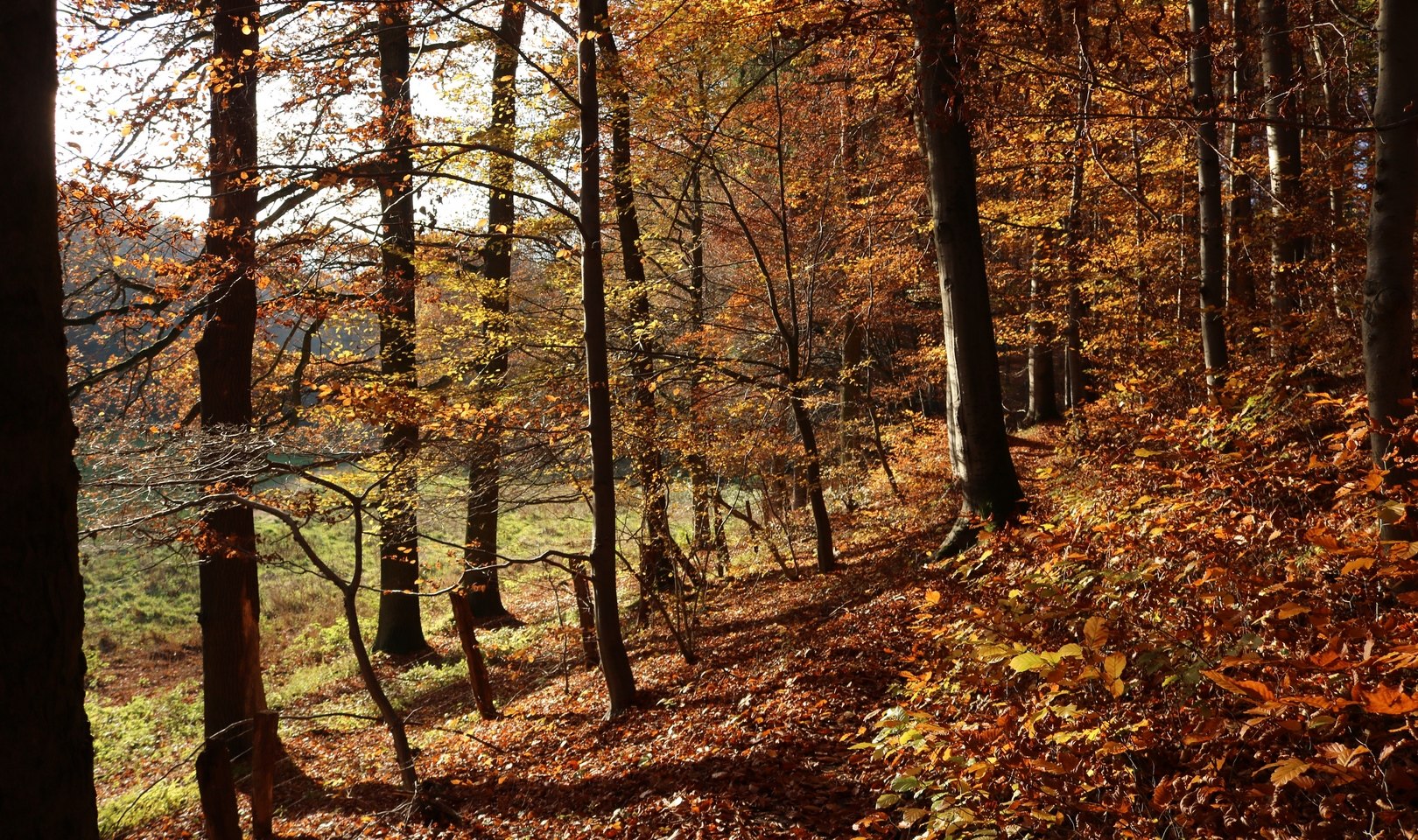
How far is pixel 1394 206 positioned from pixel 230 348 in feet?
32.5

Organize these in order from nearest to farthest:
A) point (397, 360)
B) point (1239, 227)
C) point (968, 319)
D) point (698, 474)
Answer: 1. point (968, 319)
2. point (1239, 227)
3. point (698, 474)
4. point (397, 360)

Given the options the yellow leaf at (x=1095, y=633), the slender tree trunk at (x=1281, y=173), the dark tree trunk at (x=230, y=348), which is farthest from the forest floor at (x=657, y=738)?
the slender tree trunk at (x=1281, y=173)

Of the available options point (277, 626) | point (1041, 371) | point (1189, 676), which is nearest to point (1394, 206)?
point (1189, 676)

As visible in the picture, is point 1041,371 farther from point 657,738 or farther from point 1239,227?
point 657,738

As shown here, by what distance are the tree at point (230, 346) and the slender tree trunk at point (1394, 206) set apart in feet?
29.9

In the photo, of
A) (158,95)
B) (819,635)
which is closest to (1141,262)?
(819,635)

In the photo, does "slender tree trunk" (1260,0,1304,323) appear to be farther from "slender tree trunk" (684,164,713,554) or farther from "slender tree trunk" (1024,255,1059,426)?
"slender tree trunk" (684,164,713,554)

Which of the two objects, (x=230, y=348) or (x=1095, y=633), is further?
(x=230, y=348)

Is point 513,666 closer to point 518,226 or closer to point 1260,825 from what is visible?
point 518,226

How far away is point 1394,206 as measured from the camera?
3791 millimetres

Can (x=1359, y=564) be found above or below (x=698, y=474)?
below

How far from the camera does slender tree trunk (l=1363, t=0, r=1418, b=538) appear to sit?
3730 mm

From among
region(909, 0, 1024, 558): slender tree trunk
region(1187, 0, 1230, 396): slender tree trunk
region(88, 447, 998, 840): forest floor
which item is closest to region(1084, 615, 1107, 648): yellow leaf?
region(88, 447, 998, 840): forest floor

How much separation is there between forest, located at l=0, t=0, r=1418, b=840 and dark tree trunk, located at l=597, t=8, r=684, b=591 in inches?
3.4
